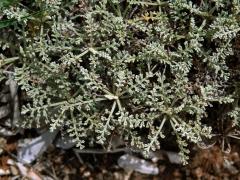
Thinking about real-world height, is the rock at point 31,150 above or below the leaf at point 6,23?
below

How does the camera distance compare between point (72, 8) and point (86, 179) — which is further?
point (86, 179)

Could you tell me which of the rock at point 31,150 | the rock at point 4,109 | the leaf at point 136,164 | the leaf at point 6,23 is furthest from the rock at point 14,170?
the leaf at point 6,23

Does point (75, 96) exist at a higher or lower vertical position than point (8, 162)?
higher

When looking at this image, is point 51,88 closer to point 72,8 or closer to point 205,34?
point 72,8

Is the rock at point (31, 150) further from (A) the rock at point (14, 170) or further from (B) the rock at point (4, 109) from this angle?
(B) the rock at point (4, 109)

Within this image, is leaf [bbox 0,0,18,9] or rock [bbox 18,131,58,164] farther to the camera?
rock [bbox 18,131,58,164]

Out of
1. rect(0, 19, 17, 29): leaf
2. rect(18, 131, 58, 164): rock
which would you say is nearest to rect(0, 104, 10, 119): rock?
rect(18, 131, 58, 164): rock

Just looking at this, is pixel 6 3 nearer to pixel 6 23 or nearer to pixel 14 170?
pixel 6 23

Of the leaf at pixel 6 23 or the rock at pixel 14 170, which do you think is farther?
the rock at pixel 14 170

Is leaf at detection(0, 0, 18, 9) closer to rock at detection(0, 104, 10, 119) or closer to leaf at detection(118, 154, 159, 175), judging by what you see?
rock at detection(0, 104, 10, 119)

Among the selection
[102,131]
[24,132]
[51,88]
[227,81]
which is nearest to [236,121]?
[227,81]

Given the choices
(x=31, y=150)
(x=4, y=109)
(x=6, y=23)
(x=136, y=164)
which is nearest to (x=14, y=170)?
(x=31, y=150)
